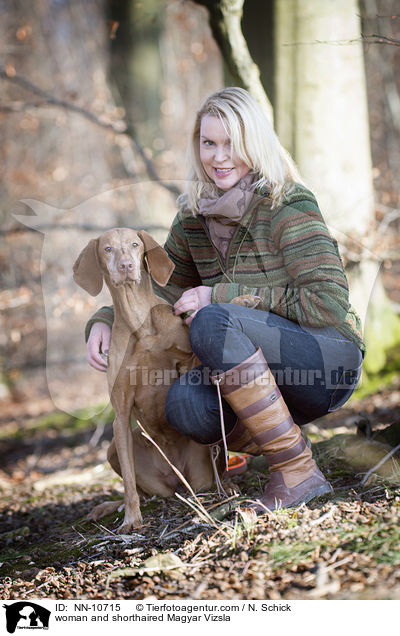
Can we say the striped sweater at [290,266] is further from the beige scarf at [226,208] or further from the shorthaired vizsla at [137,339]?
the shorthaired vizsla at [137,339]

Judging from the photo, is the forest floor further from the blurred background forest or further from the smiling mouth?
the blurred background forest

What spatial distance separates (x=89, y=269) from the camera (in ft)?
9.09

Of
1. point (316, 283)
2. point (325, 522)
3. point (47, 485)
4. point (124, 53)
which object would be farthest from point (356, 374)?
point (124, 53)

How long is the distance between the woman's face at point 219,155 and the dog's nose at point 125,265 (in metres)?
0.59

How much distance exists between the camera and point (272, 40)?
4.32m

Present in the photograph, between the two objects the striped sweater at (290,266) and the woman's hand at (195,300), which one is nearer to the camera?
the striped sweater at (290,266)

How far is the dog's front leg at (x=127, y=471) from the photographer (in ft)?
8.50

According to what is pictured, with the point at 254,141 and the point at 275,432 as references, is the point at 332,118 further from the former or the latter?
the point at 275,432

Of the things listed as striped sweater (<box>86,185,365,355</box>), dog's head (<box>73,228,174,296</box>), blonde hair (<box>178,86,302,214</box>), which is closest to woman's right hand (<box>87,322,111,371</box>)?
dog's head (<box>73,228,174,296</box>)

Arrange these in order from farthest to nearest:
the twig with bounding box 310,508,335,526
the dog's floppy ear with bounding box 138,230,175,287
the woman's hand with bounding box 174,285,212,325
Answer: the dog's floppy ear with bounding box 138,230,175,287
the woman's hand with bounding box 174,285,212,325
the twig with bounding box 310,508,335,526

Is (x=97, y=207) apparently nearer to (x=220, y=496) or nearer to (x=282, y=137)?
(x=282, y=137)

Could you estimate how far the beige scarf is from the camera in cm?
268
